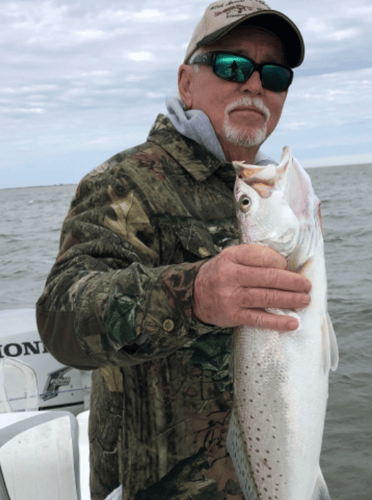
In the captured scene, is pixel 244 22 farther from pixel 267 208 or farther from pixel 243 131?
pixel 267 208

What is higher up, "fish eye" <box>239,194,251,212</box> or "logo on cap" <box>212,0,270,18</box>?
"logo on cap" <box>212,0,270,18</box>

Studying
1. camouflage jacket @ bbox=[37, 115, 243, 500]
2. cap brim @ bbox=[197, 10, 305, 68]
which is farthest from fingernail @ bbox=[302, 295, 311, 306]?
cap brim @ bbox=[197, 10, 305, 68]

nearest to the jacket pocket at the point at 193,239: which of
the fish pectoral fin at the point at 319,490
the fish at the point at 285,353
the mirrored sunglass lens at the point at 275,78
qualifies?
the fish at the point at 285,353

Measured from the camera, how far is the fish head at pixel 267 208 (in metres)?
1.71

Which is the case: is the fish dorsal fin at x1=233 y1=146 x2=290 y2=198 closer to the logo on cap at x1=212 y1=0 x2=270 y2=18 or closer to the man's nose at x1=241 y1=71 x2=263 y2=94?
the man's nose at x1=241 y1=71 x2=263 y2=94

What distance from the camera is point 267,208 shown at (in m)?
1.74

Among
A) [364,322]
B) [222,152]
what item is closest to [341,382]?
[364,322]

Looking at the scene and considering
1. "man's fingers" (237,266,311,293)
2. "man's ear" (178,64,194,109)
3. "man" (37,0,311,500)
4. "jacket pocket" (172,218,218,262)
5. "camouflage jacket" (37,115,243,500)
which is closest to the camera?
"man's fingers" (237,266,311,293)

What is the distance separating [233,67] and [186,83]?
0.36 meters

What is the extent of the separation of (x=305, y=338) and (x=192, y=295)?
0.40m

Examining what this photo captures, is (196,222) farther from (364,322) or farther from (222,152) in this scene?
(364,322)

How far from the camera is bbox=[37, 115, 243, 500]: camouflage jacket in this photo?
189cm

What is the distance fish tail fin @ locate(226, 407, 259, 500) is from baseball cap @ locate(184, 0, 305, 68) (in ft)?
5.65

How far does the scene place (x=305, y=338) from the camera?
1.75m
